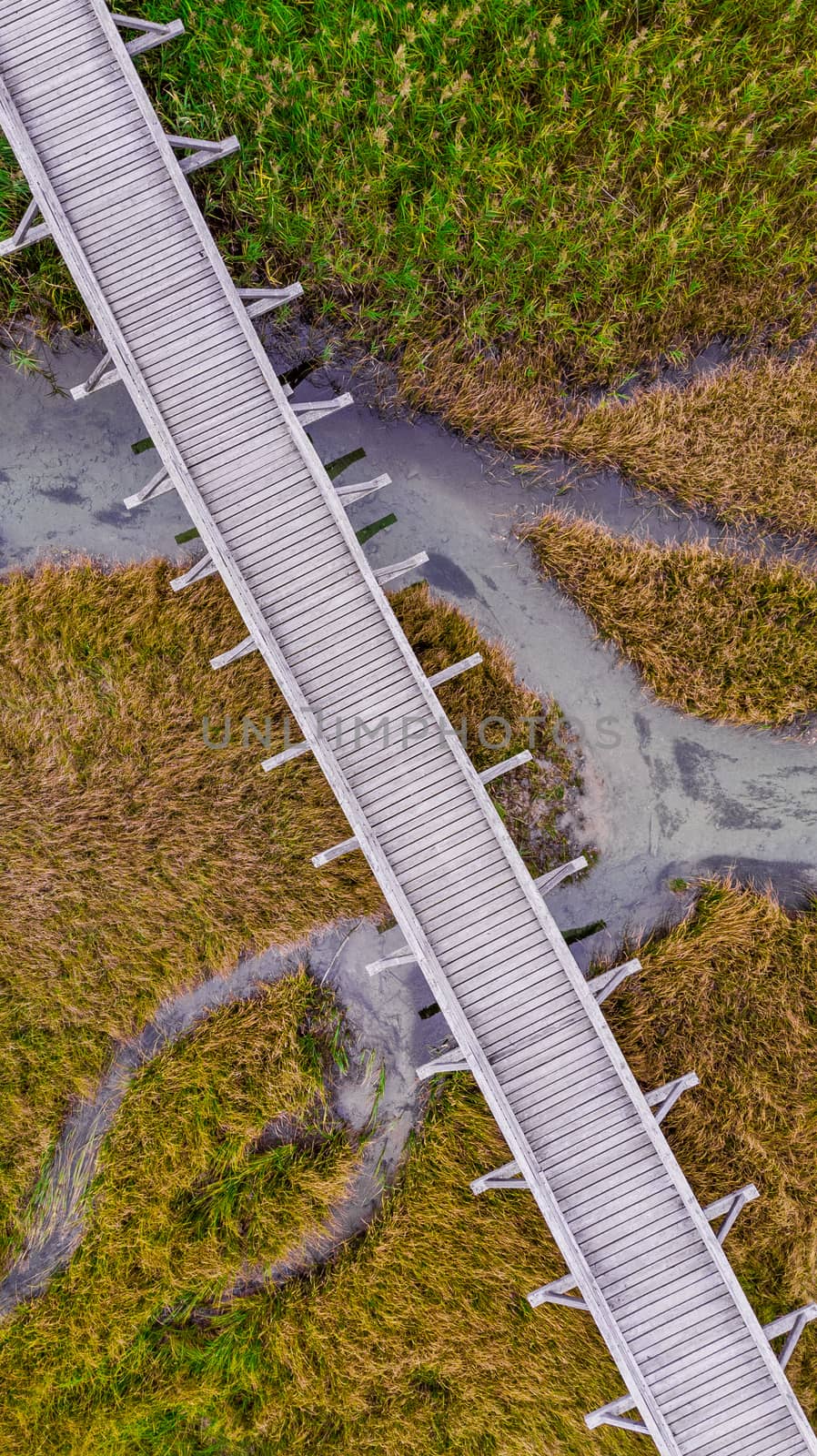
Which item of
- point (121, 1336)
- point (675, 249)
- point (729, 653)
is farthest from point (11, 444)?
point (121, 1336)

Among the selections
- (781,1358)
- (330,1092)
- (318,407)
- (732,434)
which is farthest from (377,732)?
(781,1358)

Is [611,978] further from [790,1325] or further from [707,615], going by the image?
[707,615]

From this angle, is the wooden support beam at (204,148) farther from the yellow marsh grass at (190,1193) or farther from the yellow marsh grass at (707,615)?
the yellow marsh grass at (190,1193)

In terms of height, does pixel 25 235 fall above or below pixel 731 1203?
above

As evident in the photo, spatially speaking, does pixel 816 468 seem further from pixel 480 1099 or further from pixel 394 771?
pixel 480 1099

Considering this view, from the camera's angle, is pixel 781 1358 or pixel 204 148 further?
pixel 204 148

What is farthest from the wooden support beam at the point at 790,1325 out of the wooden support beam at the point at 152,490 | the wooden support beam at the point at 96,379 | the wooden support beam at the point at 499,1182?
the wooden support beam at the point at 96,379
